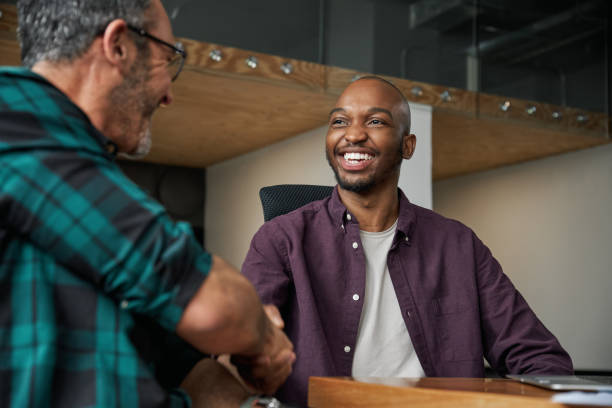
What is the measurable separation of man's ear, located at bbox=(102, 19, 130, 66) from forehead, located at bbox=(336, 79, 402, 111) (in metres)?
1.04

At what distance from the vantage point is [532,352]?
4.99 feet

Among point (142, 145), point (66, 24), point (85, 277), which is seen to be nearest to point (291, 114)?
point (142, 145)

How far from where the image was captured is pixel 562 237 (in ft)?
16.4

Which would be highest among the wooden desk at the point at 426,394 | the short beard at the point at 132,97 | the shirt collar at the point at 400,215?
the short beard at the point at 132,97

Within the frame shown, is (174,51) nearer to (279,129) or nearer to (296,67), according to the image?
(296,67)

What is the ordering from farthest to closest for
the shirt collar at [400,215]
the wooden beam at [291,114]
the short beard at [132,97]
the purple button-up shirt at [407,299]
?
the wooden beam at [291,114]
the shirt collar at [400,215]
the purple button-up shirt at [407,299]
the short beard at [132,97]

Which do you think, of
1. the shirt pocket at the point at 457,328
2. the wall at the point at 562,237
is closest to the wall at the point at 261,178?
the wall at the point at 562,237

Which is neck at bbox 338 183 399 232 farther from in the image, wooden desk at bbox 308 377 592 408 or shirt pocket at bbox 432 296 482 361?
wooden desk at bbox 308 377 592 408

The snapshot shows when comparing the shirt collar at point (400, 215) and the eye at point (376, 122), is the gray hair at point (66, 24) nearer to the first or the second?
the shirt collar at point (400, 215)

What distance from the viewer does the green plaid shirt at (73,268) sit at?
741 mm

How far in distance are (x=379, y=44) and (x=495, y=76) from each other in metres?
0.85

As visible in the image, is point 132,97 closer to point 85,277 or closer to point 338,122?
point 85,277

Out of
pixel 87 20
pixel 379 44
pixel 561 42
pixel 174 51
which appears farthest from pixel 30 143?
pixel 561 42

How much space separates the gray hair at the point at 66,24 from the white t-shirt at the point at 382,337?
0.91 m
